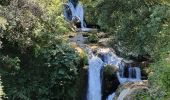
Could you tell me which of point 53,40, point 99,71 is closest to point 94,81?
point 99,71

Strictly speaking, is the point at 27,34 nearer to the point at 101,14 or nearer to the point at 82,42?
the point at 101,14

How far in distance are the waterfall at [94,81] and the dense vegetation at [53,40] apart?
A: 90 cm

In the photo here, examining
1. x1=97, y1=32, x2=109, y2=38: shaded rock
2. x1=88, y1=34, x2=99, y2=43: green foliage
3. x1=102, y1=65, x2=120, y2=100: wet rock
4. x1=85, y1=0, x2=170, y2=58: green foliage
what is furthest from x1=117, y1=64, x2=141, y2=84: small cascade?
x1=97, y1=32, x2=109, y2=38: shaded rock

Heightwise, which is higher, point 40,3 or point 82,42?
point 40,3

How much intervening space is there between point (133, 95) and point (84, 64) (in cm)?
419

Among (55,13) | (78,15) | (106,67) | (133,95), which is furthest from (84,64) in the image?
(78,15)

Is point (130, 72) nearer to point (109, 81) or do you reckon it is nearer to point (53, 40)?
point (109, 81)

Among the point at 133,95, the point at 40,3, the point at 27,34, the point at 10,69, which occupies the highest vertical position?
the point at 40,3

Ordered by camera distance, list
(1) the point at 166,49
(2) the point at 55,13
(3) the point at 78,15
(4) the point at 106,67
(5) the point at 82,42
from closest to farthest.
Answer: (1) the point at 166,49, (2) the point at 55,13, (4) the point at 106,67, (5) the point at 82,42, (3) the point at 78,15

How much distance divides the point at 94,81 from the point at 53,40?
2.98 meters

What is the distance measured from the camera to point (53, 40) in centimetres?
1720

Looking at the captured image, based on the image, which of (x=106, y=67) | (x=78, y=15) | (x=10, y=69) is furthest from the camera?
(x=78, y=15)

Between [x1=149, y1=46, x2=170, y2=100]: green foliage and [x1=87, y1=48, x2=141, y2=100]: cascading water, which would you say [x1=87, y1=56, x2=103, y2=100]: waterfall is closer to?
[x1=87, y1=48, x2=141, y2=100]: cascading water

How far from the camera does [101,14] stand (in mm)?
15695
